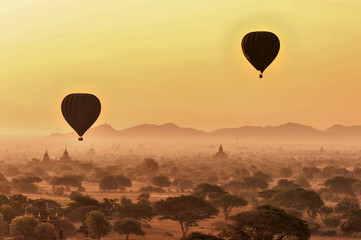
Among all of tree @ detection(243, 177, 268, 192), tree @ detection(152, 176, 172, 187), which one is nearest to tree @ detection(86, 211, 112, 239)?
tree @ detection(243, 177, 268, 192)

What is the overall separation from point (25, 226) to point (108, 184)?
64.7 metres

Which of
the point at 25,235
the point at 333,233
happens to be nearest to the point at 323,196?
the point at 333,233

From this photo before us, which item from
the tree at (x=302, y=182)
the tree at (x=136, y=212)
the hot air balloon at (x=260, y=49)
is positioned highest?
the hot air balloon at (x=260, y=49)

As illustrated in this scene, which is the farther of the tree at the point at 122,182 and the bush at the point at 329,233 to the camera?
the tree at the point at 122,182

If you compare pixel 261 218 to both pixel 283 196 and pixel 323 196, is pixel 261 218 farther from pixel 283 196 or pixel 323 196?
pixel 323 196

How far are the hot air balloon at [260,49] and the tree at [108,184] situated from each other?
61.2m

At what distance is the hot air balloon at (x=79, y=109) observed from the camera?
70.6m

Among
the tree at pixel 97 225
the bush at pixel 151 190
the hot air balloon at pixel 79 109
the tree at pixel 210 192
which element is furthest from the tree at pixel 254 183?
the tree at pixel 97 225

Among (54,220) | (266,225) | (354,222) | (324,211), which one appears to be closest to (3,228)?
(54,220)

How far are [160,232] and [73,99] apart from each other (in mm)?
20151

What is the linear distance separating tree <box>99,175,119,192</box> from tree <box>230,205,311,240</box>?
7981 centimetres

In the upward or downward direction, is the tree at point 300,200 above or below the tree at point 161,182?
below

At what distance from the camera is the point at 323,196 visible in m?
107

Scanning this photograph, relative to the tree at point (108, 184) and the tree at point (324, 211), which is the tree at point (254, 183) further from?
the tree at point (324, 211)
